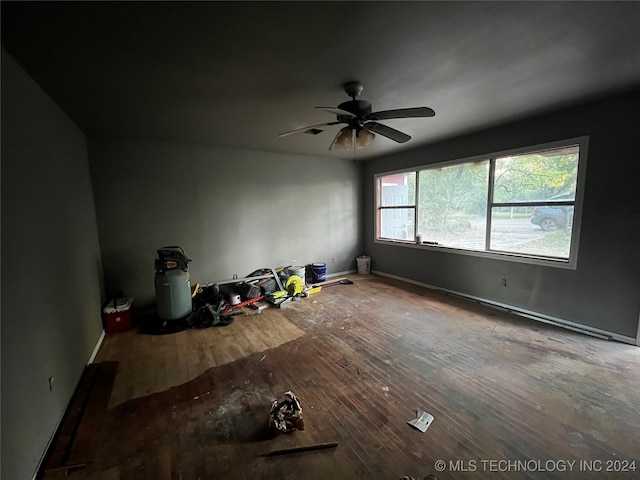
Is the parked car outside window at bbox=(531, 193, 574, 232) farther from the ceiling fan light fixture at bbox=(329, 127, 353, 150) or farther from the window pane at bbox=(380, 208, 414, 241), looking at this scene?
the ceiling fan light fixture at bbox=(329, 127, 353, 150)

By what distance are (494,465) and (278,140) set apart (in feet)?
13.9

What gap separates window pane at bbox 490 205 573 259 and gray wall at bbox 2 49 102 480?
199 inches

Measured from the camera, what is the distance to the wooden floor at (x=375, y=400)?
65.4 inches

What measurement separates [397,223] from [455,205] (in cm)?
136

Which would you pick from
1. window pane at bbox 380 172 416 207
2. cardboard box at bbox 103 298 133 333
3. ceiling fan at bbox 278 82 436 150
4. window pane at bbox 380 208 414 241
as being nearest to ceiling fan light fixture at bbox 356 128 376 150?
ceiling fan at bbox 278 82 436 150

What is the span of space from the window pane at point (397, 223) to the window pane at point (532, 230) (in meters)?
1.60

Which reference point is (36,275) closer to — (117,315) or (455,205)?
(117,315)

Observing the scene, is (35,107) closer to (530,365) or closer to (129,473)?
(129,473)

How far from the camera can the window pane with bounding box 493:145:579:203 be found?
3.27 meters

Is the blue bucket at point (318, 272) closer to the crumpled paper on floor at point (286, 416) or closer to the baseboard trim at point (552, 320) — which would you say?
the baseboard trim at point (552, 320)

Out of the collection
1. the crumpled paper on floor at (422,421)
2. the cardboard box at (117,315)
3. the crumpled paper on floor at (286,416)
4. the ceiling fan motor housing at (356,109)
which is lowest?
the crumpled paper on floor at (422,421)

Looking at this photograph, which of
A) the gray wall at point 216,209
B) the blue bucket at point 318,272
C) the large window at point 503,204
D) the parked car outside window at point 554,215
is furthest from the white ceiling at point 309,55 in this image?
the blue bucket at point 318,272

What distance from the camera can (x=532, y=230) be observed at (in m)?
3.64

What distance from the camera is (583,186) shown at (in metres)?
3.13
